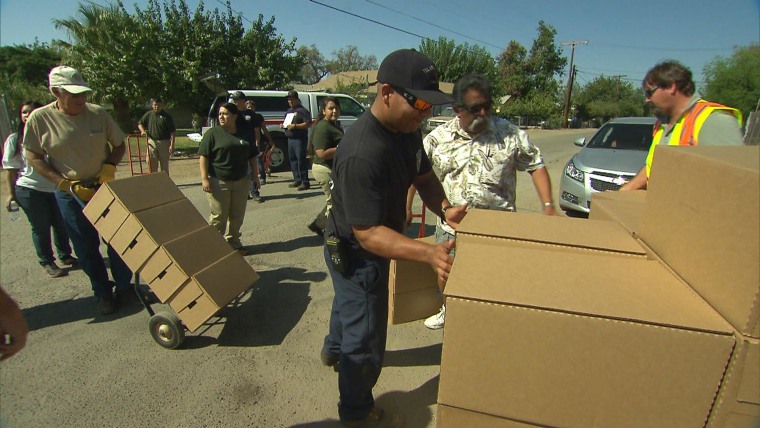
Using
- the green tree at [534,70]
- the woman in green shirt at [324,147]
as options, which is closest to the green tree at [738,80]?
the green tree at [534,70]

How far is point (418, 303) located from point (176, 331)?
1.69 metres

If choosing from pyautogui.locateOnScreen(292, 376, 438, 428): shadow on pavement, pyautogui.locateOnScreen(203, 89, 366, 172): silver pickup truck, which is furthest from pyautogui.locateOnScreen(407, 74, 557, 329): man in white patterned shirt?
pyautogui.locateOnScreen(203, 89, 366, 172): silver pickup truck

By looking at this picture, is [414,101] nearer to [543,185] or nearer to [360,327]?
[360,327]

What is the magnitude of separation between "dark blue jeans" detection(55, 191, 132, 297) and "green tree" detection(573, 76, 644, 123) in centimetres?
5935

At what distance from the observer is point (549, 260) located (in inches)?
51.1

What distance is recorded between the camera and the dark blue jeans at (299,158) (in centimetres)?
791

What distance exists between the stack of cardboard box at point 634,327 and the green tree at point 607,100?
59.9 m

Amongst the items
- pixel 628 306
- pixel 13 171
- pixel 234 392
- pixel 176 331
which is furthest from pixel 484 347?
pixel 13 171

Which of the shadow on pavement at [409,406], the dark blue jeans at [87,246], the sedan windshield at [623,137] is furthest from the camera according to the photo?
the sedan windshield at [623,137]

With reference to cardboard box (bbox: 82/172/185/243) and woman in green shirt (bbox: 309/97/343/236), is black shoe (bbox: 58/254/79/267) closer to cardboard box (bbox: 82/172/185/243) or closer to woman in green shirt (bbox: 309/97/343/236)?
cardboard box (bbox: 82/172/185/243)

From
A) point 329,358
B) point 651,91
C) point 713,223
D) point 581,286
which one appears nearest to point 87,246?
point 329,358

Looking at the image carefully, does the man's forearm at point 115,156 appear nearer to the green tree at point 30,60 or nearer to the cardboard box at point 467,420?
the cardboard box at point 467,420

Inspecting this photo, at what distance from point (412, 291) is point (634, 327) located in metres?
1.52

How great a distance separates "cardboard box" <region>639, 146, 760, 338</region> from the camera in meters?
0.90
